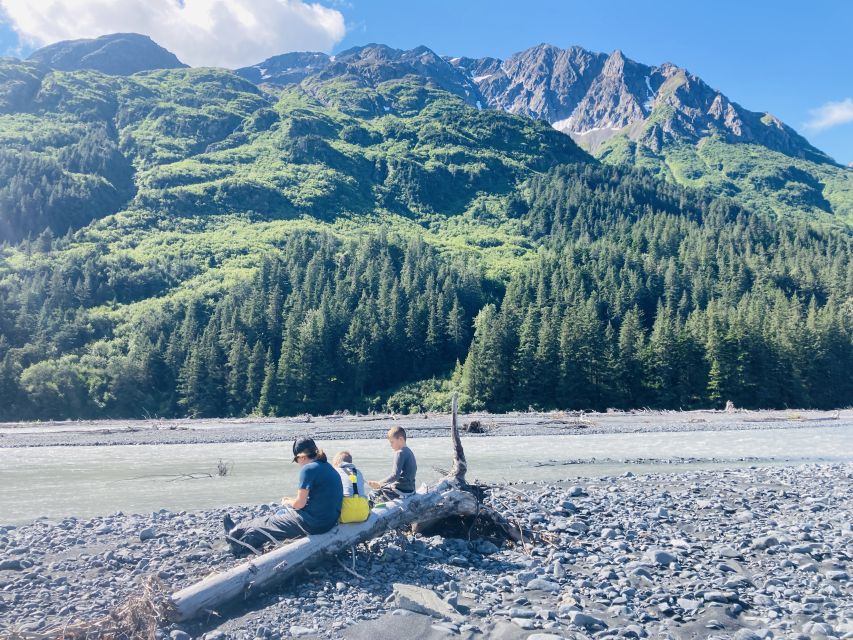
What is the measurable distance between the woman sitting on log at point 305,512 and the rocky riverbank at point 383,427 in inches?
1380

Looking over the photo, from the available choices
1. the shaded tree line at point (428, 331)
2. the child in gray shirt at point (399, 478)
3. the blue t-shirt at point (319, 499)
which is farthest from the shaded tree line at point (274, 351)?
the blue t-shirt at point (319, 499)

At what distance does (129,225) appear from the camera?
541 feet

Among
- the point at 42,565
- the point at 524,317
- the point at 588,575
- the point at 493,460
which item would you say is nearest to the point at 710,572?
the point at 588,575

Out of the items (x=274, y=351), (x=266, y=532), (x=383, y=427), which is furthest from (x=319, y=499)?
(x=274, y=351)

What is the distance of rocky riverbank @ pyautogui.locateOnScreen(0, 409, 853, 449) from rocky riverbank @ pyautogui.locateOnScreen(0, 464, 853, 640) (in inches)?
1234

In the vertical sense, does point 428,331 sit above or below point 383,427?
above

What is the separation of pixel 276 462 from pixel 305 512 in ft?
71.5

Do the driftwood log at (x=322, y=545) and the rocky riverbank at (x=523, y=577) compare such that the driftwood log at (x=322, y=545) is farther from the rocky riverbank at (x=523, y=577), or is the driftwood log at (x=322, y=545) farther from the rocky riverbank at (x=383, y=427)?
the rocky riverbank at (x=383, y=427)

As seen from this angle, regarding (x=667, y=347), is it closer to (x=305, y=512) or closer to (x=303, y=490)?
(x=305, y=512)

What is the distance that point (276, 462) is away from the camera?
31.2 m

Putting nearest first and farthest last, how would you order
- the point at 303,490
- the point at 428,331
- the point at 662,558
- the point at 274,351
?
1. the point at 303,490
2. the point at 662,558
3. the point at 274,351
4. the point at 428,331

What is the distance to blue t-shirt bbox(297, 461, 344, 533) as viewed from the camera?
1038 cm

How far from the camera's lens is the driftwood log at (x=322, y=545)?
29.0 feet

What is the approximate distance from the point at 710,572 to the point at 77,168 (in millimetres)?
225461
